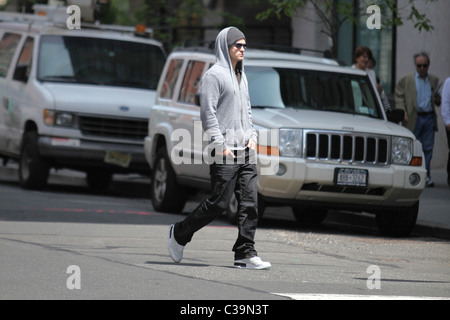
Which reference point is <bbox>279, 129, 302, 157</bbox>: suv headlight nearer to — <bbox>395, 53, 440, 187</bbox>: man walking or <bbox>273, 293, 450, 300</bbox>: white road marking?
<bbox>273, 293, 450, 300</bbox>: white road marking

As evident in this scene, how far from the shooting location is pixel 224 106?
30.8 feet

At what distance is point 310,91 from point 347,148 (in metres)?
1.29

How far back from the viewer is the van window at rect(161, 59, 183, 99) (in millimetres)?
14938

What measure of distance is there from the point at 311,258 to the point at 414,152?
2.98 metres

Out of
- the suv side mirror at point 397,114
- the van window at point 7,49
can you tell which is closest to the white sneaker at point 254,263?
the suv side mirror at point 397,114

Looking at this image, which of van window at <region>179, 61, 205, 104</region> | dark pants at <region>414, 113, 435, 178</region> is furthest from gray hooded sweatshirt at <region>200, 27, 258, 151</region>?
dark pants at <region>414, 113, 435, 178</region>

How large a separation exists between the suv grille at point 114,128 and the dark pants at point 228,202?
7.27 meters

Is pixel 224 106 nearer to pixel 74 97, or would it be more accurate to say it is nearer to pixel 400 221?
pixel 400 221

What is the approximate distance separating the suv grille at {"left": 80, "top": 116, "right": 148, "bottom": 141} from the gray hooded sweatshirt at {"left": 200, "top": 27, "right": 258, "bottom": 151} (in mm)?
7397

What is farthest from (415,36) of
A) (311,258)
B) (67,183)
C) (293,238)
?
(311,258)

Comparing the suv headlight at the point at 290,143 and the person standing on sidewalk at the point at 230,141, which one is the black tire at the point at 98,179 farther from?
the person standing on sidewalk at the point at 230,141

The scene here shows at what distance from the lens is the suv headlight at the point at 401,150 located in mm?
12805

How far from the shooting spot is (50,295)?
7.68 metres

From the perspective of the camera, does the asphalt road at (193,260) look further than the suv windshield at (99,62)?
No
